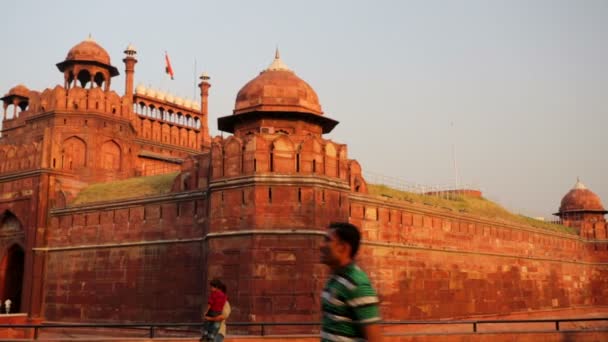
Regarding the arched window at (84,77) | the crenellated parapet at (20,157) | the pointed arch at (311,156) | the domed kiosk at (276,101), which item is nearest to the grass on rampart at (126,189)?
the crenellated parapet at (20,157)

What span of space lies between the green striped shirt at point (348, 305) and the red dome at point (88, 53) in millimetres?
28730

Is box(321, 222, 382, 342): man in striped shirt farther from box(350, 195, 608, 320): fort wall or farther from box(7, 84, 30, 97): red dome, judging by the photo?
box(7, 84, 30, 97): red dome

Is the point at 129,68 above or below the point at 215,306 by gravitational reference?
above

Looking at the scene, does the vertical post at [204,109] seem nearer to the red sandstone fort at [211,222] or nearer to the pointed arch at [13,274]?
the red sandstone fort at [211,222]

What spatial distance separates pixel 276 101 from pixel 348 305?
1521cm

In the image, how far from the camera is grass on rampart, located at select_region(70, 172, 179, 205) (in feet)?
74.2

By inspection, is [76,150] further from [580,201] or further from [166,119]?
[580,201]

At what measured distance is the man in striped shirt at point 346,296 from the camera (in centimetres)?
329

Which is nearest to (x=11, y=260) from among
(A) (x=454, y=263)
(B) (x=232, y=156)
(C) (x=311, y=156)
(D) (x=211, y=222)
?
(D) (x=211, y=222)

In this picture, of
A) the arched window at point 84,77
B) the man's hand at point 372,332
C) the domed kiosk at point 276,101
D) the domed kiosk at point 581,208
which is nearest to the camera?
the man's hand at point 372,332

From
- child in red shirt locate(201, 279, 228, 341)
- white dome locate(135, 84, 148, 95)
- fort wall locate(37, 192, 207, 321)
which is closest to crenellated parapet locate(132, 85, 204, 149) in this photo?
white dome locate(135, 84, 148, 95)

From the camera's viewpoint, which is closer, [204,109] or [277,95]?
[277,95]

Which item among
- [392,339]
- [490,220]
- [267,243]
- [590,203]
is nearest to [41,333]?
[267,243]

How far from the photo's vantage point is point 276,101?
720 inches
